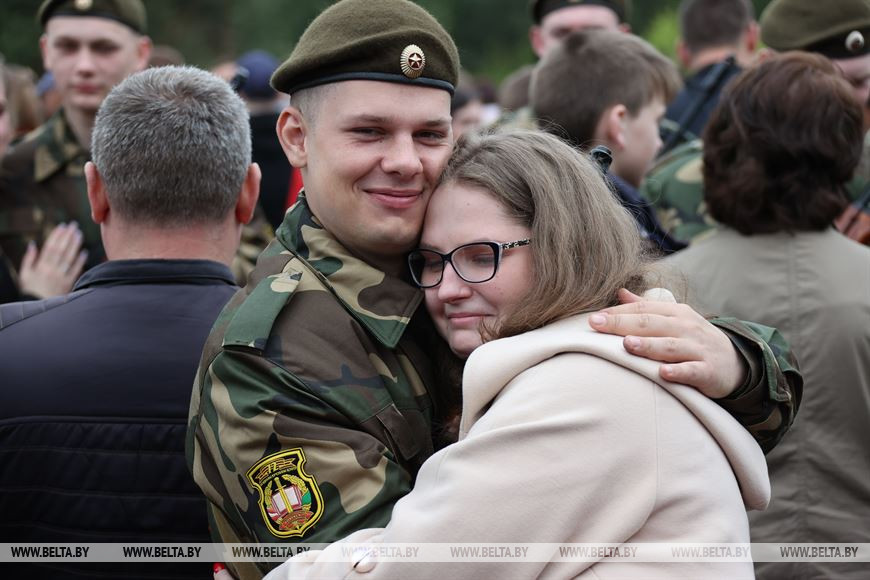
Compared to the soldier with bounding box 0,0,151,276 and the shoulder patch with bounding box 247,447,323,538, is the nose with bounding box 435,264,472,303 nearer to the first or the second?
the shoulder patch with bounding box 247,447,323,538

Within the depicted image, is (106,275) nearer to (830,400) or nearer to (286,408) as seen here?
(286,408)

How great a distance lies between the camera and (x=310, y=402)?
96.0 inches

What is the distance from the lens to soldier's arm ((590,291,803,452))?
2.34m

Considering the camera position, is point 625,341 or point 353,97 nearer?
point 625,341

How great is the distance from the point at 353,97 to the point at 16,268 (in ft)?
10.7

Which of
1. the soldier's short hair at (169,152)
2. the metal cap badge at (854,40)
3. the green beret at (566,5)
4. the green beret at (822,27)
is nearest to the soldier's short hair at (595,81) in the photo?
the green beret at (822,27)

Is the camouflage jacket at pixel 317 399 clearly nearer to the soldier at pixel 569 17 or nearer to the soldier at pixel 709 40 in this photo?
the soldier at pixel 709 40

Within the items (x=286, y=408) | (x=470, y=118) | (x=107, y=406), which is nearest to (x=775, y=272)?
(x=286, y=408)

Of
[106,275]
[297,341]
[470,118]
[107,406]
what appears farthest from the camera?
[470,118]

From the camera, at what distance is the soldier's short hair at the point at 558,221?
8.23 ft

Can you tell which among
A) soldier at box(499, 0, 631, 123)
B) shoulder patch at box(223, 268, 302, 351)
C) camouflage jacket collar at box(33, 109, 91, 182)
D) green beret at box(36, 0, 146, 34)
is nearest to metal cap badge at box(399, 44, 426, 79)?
shoulder patch at box(223, 268, 302, 351)

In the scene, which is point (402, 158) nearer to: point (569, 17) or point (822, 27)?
point (822, 27)

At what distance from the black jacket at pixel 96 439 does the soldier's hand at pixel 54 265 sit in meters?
1.91

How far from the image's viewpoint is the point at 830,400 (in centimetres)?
345
